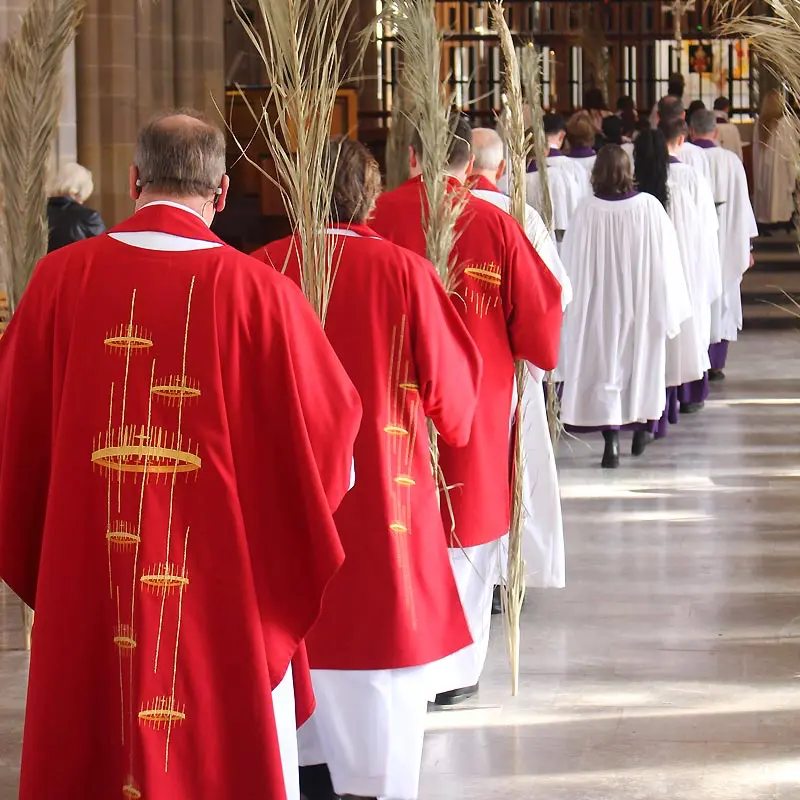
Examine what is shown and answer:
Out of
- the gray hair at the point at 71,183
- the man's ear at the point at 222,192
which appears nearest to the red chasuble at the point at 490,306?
the man's ear at the point at 222,192

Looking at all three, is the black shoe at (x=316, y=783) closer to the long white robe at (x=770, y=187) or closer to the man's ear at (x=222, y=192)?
the man's ear at (x=222, y=192)

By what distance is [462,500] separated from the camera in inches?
196

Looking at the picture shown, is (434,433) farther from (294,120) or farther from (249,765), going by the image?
(249,765)

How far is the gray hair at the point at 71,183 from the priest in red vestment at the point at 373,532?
3.86 metres

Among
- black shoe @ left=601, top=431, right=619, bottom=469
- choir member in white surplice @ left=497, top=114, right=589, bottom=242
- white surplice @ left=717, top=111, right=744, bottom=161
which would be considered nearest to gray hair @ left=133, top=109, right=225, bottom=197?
black shoe @ left=601, top=431, right=619, bottom=469

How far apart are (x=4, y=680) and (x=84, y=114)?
761 centimetres

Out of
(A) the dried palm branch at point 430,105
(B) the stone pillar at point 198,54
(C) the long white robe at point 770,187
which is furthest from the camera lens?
(C) the long white robe at point 770,187

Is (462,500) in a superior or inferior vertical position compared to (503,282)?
inferior

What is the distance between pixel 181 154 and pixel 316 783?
177 centimetres

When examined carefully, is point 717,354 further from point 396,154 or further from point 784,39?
point 784,39

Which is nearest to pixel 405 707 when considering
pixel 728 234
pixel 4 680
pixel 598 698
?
pixel 598 698

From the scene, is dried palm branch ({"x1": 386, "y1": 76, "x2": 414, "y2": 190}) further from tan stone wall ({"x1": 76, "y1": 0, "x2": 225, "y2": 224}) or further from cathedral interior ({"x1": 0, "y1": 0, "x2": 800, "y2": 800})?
cathedral interior ({"x1": 0, "y1": 0, "x2": 800, "y2": 800})

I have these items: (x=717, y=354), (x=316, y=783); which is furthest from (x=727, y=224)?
(x=316, y=783)

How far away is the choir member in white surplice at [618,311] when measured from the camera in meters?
8.70
